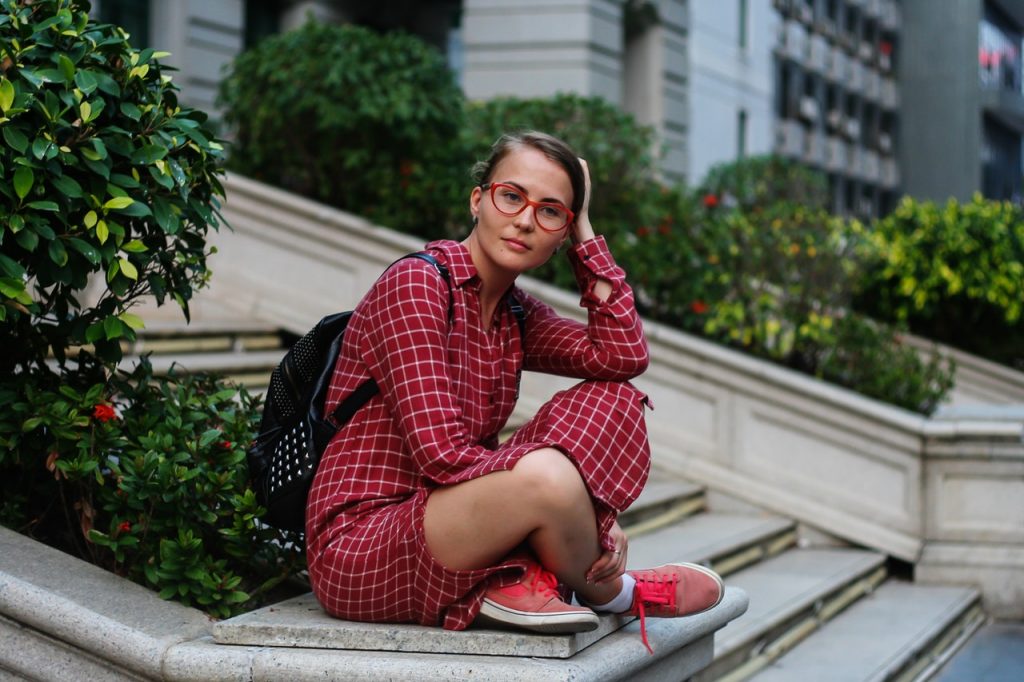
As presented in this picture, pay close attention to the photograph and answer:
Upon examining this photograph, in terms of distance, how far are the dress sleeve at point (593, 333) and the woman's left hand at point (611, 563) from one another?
419 mm

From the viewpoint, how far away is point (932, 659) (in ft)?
19.4

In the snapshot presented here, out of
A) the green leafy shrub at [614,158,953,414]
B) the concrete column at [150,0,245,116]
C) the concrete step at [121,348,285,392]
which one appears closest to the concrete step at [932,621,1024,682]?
the green leafy shrub at [614,158,953,414]

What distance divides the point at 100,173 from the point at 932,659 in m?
4.43

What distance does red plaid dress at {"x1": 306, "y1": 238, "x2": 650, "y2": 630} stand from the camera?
119 inches

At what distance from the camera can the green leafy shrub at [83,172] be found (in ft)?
11.3

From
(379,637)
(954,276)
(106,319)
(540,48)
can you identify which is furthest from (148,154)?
(540,48)

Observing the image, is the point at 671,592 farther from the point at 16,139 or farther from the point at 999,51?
the point at 999,51

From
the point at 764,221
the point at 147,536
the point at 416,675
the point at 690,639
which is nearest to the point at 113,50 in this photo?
the point at 147,536

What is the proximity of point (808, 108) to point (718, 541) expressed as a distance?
101 ft

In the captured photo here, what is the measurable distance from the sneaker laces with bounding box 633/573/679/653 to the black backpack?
774mm

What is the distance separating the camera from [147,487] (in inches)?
137

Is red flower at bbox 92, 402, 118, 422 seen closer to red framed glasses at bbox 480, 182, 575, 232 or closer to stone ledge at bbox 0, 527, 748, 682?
A: stone ledge at bbox 0, 527, 748, 682

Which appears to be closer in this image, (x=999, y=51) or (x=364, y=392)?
(x=364, y=392)

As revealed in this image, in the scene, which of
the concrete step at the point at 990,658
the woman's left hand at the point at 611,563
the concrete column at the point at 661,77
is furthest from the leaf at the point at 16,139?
the concrete column at the point at 661,77
